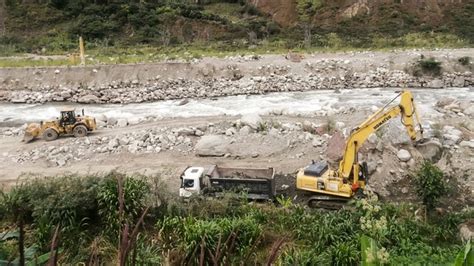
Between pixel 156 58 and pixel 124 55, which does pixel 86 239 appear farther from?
pixel 124 55

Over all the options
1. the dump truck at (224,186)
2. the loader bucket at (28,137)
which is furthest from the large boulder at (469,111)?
the loader bucket at (28,137)

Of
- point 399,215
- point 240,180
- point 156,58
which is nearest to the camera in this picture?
point 399,215

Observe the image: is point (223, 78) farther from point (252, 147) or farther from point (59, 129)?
point (252, 147)

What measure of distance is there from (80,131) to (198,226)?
11.0 metres

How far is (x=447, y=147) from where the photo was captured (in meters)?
15.5

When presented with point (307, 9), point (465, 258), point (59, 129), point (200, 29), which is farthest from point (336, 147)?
point (307, 9)

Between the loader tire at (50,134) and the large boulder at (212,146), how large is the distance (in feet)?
20.5

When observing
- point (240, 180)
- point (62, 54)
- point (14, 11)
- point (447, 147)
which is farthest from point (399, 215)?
point (14, 11)

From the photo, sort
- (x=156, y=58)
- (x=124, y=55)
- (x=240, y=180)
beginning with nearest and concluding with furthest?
(x=240, y=180), (x=156, y=58), (x=124, y=55)

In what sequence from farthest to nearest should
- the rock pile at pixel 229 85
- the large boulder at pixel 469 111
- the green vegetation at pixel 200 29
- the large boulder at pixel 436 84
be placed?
the green vegetation at pixel 200 29 < the large boulder at pixel 436 84 < the rock pile at pixel 229 85 < the large boulder at pixel 469 111

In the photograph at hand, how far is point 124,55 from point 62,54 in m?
5.76

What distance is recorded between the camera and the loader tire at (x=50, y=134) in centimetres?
1880

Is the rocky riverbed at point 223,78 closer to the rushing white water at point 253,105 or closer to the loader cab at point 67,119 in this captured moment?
the rushing white water at point 253,105

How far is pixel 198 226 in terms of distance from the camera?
9500 mm
